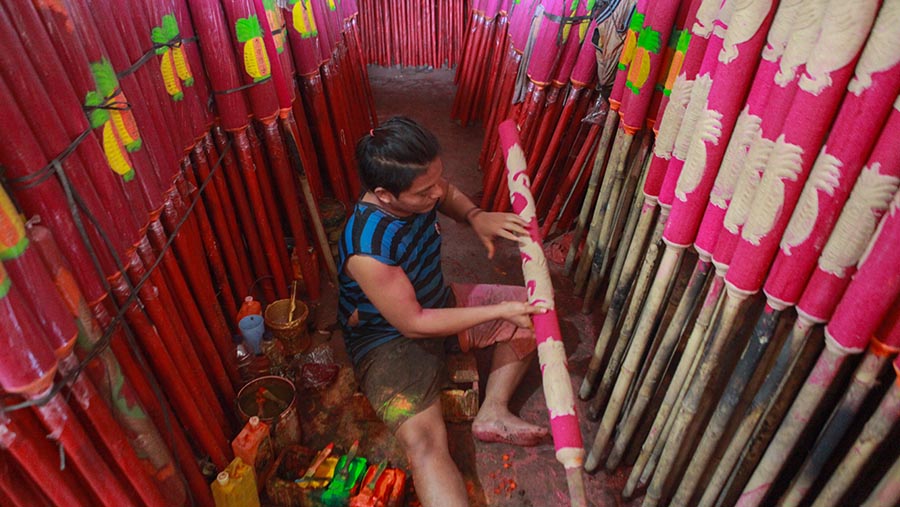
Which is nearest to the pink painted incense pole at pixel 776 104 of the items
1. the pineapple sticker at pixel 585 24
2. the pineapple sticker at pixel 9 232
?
the pineapple sticker at pixel 9 232

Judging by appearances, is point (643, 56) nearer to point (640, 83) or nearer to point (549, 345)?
point (640, 83)

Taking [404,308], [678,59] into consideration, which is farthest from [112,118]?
[678,59]

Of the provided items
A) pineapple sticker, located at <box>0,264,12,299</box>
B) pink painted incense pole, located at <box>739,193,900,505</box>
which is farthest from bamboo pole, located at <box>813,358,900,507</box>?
pineapple sticker, located at <box>0,264,12,299</box>

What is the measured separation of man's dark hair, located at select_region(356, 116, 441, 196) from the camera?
192 cm

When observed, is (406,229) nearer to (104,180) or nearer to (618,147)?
(104,180)

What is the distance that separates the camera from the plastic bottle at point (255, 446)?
6.92 feet

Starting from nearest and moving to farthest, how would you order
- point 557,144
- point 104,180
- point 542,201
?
1. point 104,180
2. point 557,144
3. point 542,201

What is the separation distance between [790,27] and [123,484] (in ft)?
7.65

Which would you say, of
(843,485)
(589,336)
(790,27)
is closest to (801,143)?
(790,27)

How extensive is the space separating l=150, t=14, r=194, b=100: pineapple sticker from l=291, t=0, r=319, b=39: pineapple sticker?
1164 mm

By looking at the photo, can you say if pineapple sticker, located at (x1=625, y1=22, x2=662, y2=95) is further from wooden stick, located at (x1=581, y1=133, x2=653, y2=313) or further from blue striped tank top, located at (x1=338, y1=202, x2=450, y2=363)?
blue striped tank top, located at (x1=338, y1=202, x2=450, y2=363)

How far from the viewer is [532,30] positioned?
3760 mm

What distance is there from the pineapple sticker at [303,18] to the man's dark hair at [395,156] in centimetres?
174

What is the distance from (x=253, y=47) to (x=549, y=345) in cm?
199
